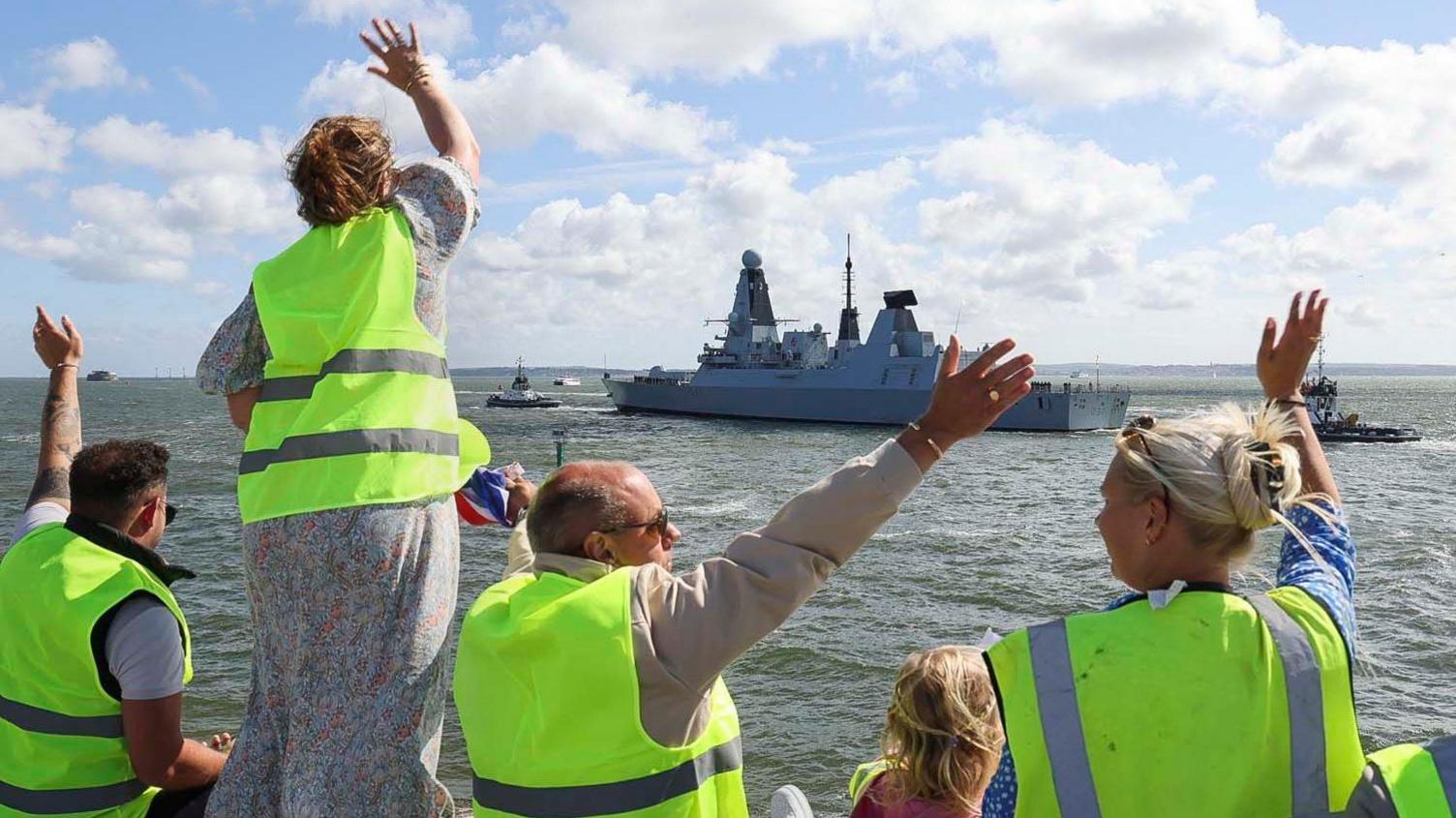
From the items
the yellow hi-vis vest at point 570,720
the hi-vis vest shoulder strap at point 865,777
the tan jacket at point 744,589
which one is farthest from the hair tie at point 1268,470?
the hi-vis vest shoulder strap at point 865,777

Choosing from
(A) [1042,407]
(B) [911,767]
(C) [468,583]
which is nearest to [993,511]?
(C) [468,583]

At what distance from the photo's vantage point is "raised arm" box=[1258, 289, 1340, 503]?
200 cm

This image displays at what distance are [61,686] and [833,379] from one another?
46.3 metres

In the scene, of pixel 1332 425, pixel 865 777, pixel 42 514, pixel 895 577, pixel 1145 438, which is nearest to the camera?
pixel 1145 438

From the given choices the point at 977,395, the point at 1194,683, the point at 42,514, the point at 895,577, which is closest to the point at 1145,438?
the point at 977,395

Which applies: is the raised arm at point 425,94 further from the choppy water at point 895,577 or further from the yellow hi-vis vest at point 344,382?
the choppy water at point 895,577

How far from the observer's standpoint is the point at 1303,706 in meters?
1.57

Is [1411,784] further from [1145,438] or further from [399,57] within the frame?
[399,57]

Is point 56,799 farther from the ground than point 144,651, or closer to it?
closer to it

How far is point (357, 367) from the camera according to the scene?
6.09 ft

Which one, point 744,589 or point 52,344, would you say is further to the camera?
point 52,344

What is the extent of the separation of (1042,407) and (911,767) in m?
44.9

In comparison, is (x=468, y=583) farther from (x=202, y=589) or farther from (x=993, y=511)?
(x=993, y=511)

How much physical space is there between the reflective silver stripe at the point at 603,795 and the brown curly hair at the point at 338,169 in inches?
43.2
